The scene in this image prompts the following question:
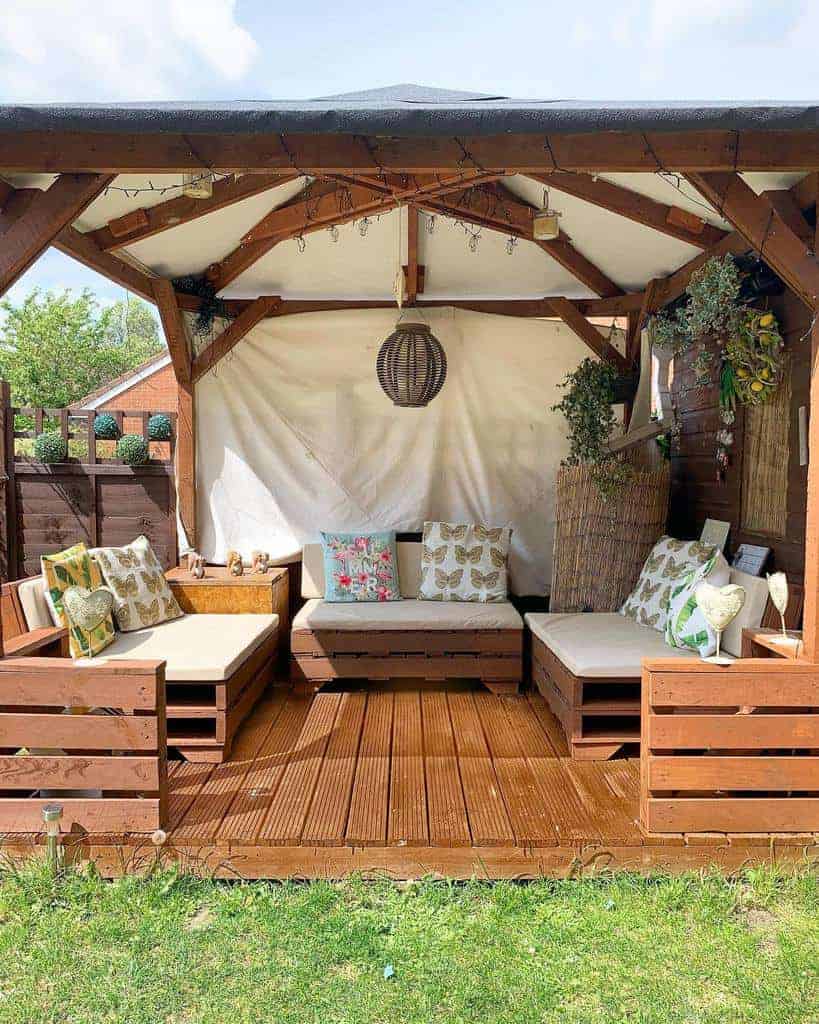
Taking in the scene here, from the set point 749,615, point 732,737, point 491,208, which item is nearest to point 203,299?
point 491,208

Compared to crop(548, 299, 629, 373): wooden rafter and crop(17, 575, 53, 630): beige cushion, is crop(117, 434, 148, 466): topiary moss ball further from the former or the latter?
crop(548, 299, 629, 373): wooden rafter

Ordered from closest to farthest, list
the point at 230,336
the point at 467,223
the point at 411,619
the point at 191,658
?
the point at 191,658 < the point at 467,223 < the point at 411,619 < the point at 230,336

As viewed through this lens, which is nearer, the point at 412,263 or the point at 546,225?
the point at 546,225

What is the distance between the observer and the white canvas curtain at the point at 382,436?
5.45m

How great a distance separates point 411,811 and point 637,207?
2973 millimetres

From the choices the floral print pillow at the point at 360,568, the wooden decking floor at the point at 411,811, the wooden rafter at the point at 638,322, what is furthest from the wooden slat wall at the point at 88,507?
the wooden rafter at the point at 638,322

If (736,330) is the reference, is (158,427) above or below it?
below

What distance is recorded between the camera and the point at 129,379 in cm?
1306

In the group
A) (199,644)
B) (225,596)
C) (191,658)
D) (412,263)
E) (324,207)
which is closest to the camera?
(191,658)

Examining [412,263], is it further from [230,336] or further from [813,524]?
[813,524]

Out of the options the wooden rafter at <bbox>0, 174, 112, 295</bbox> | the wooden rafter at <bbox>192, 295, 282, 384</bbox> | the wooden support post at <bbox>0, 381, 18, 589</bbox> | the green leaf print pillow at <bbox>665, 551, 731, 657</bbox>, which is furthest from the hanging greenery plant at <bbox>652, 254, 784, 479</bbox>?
the wooden support post at <bbox>0, 381, 18, 589</bbox>

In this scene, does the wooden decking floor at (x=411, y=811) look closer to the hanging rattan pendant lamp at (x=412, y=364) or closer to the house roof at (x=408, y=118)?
the hanging rattan pendant lamp at (x=412, y=364)

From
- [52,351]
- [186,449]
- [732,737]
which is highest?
[52,351]

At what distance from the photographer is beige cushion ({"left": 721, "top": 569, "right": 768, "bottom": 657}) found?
3.26 metres
